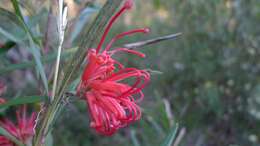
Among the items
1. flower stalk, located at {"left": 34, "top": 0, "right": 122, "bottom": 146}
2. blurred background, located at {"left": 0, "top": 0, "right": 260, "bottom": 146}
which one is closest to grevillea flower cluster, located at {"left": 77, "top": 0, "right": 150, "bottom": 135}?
flower stalk, located at {"left": 34, "top": 0, "right": 122, "bottom": 146}

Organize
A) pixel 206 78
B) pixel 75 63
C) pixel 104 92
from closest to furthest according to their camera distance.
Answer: pixel 75 63 < pixel 104 92 < pixel 206 78

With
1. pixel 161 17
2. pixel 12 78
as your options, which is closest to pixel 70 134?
pixel 12 78

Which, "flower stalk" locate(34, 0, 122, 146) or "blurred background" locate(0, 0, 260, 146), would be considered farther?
"blurred background" locate(0, 0, 260, 146)

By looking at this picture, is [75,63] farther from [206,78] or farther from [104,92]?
[206,78]

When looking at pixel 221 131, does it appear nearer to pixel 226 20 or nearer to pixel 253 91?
pixel 253 91

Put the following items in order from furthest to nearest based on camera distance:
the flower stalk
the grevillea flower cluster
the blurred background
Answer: the blurred background → the grevillea flower cluster → the flower stalk

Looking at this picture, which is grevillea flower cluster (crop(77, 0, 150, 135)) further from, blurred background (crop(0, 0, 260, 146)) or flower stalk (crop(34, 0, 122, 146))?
blurred background (crop(0, 0, 260, 146))

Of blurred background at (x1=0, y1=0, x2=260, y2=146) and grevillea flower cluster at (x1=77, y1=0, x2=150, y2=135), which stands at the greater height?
grevillea flower cluster at (x1=77, y1=0, x2=150, y2=135)

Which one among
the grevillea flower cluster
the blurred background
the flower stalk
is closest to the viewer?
the flower stalk

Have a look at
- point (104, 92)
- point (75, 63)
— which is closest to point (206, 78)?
point (104, 92)

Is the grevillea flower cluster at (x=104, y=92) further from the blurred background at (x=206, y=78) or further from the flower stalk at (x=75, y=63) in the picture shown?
the blurred background at (x=206, y=78)

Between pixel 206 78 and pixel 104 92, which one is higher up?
pixel 104 92
